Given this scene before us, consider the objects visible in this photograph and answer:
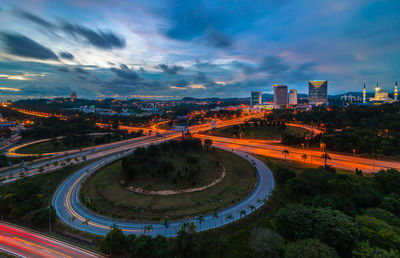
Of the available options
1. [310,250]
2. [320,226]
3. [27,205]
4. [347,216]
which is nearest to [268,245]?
[310,250]

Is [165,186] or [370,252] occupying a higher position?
[370,252]

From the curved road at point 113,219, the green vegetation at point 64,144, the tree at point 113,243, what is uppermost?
the green vegetation at point 64,144

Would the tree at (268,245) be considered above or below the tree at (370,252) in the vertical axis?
below

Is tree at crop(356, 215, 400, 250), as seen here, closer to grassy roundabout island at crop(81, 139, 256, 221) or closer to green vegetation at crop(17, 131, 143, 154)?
grassy roundabout island at crop(81, 139, 256, 221)

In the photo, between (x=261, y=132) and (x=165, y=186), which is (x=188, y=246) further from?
(x=261, y=132)

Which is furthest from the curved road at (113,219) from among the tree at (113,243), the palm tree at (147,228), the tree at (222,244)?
the tree at (113,243)

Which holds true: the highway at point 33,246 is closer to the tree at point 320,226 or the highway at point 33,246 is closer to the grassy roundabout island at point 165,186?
the grassy roundabout island at point 165,186

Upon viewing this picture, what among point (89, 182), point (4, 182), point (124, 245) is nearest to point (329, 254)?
point (124, 245)

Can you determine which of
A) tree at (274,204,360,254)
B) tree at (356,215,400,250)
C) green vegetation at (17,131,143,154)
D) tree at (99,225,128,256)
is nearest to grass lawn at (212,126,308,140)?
green vegetation at (17,131,143,154)
